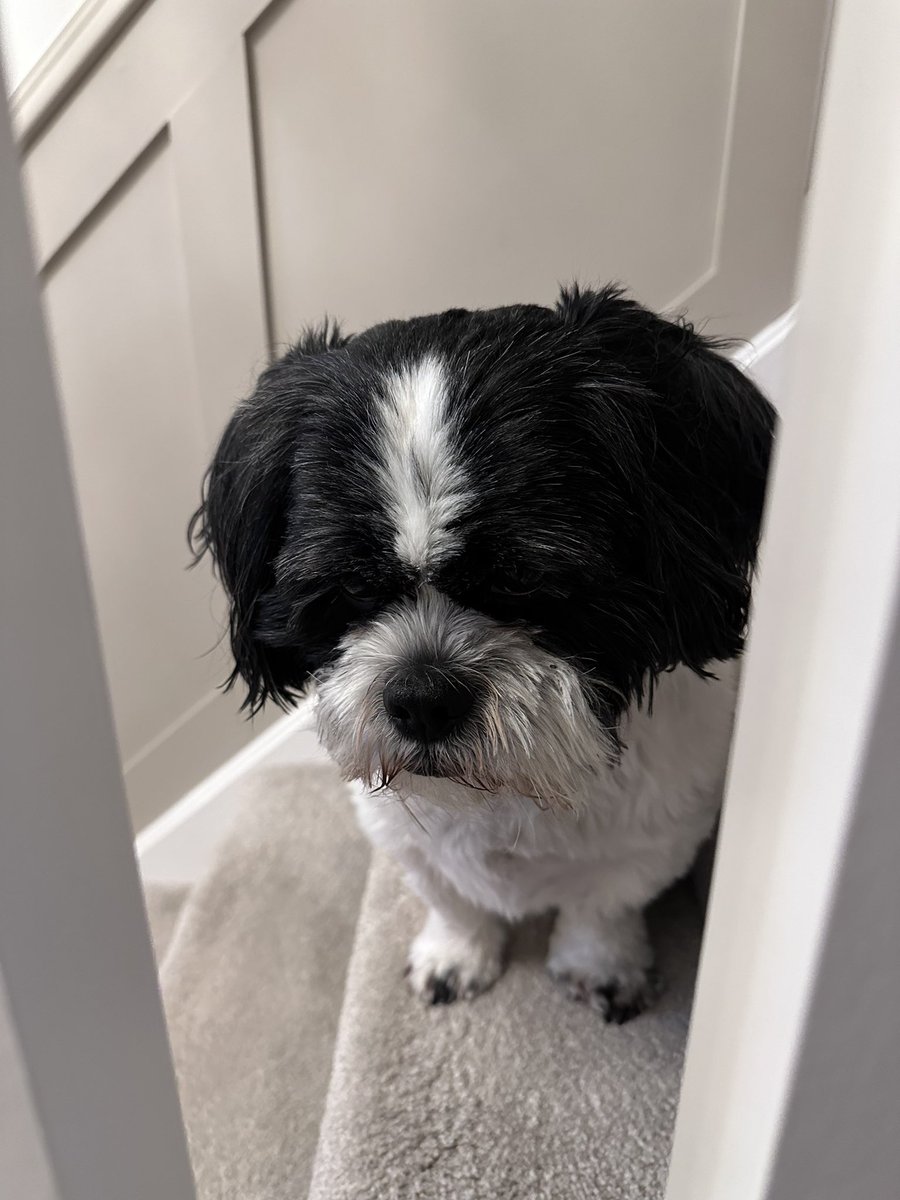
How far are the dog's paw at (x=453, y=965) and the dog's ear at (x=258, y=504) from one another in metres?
0.36

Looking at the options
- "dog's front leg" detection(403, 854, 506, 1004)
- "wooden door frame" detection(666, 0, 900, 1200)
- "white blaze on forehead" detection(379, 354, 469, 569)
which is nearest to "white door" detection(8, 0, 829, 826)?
"white blaze on forehead" detection(379, 354, 469, 569)

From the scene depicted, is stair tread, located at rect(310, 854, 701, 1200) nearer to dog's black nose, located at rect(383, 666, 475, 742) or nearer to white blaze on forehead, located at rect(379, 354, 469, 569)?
dog's black nose, located at rect(383, 666, 475, 742)

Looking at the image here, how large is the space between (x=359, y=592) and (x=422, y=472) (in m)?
0.13

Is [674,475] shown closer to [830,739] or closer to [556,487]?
[556,487]

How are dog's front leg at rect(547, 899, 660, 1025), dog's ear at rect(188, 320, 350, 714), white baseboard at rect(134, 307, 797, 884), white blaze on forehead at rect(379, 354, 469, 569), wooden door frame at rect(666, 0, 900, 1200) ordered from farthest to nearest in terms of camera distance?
white baseboard at rect(134, 307, 797, 884) → dog's front leg at rect(547, 899, 660, 1025) → dog's ear at rect(188, 320, 350, 714) → white blaze on forehead at rect(379, 354, 469, 569) → wooden door frame at rect(666, 0, 900, 1200)

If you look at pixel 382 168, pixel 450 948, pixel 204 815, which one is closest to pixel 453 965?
pixel 450 948

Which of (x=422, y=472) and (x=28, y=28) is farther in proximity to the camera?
(x=28, y=28)

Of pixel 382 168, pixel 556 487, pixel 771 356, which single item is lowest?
pixel 556 487

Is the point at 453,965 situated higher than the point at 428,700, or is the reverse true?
the point at 428,700

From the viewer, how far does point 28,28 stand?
1367 millimetres

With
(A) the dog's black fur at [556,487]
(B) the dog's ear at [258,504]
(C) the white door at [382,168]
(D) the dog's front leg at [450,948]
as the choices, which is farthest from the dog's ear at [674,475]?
(C) the white door at [382,168]

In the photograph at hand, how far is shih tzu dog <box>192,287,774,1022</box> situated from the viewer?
0.74m

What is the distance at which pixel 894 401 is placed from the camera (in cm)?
30

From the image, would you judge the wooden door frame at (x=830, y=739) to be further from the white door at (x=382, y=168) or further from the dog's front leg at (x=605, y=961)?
the white door at (x=382, y=168)
